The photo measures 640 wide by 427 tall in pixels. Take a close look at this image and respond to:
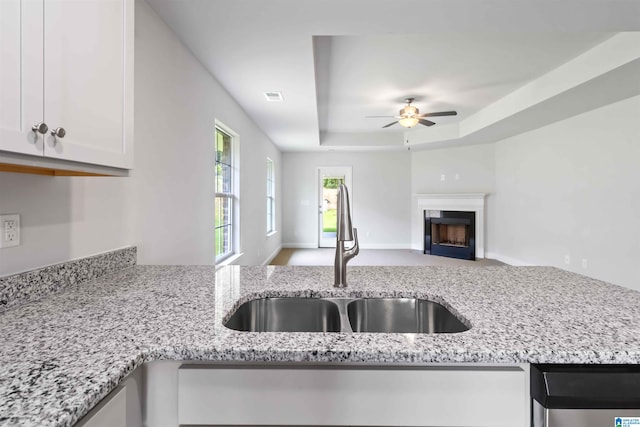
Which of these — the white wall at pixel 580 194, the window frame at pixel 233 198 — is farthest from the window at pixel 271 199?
the white wall at pixel 580 194

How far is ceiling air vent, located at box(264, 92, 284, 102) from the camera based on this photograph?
3.65 metres

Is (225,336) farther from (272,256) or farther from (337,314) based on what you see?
(272,256)

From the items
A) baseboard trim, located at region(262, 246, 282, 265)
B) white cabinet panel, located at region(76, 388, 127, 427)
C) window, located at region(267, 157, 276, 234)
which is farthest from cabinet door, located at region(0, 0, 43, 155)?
window, located at region(267, 157, 276, 234)

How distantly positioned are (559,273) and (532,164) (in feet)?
15.6

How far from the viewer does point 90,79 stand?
1.00 meters

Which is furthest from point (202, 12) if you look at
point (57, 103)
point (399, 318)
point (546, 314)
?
point (546, 314)

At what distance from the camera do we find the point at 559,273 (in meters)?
1.49

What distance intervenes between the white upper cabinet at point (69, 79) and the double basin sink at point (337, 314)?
2.37 ft

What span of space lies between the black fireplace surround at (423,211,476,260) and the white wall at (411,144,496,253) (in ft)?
0.88

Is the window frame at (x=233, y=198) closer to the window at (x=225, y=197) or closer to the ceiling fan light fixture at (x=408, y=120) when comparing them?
the window at (x=225, y=197)

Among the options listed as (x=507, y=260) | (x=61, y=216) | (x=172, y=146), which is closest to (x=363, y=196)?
(x=507, y=260)

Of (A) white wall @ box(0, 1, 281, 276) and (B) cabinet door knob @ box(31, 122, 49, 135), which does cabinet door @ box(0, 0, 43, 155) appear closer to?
(B) cabinet door knob @ box(31, 122, 49, 135)

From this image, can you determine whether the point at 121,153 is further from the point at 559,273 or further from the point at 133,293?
the point at 559,273

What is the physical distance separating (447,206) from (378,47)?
463 cm
